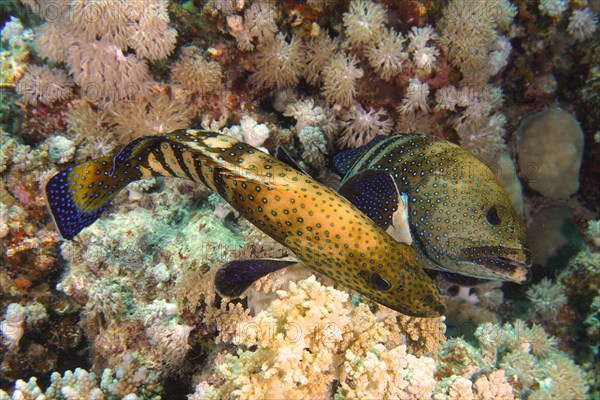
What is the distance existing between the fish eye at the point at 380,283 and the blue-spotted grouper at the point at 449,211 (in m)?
0.84

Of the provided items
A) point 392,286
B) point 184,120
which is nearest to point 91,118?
point 184,120

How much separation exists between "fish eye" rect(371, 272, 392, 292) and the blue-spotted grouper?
2.74 ft

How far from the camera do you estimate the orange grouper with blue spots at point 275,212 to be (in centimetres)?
302

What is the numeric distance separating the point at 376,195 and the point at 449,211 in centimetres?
77

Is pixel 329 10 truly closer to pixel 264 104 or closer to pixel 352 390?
pixel 264 104

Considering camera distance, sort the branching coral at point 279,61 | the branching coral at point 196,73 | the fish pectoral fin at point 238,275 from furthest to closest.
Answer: the branching coral at point 279,61
the branching coral at point 196,73
the fish pectoral fin at point 238,275

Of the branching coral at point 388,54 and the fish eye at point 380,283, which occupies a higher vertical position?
the branching coral at point 388,54

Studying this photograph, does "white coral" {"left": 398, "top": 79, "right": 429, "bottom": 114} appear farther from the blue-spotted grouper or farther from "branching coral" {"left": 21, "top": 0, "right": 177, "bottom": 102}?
"branching coral" {"left": 21, "top": 0, "right": 177, "bottom": 102}

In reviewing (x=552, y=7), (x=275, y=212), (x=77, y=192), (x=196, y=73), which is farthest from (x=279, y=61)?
(x=552, y=7)

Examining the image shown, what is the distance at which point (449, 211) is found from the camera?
3762 millimetres

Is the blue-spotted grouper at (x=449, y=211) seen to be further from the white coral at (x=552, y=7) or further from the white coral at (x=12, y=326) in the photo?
the white coral at (x=12, y=326)

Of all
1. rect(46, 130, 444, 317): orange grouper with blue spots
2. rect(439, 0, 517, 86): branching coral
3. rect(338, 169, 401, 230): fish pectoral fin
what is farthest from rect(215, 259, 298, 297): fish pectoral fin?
rect(439, 0, 517, 86): branching coral

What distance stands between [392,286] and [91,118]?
439 centimetres

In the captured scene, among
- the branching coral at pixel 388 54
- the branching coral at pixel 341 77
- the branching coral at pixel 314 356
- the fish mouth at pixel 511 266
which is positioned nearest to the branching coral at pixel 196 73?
the branching coral at pixel 341 77
